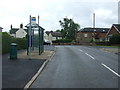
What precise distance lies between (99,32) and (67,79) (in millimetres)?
79679

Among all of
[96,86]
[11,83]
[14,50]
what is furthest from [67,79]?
[14,50]

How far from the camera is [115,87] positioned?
7.37 metres

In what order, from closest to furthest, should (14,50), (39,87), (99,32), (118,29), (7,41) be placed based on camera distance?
(39,87) < (14,50) < (7,41) < (118,29) < (99,32)

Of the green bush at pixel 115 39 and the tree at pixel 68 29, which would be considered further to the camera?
the tree at pixel 68 29

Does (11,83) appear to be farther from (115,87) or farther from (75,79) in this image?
(115,87)

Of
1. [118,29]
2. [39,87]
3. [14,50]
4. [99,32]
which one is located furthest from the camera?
[99,32]

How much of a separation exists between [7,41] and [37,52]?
302cm

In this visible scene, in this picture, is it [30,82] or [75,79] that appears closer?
[30,82]

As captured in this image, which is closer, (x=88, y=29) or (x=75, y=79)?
(x=75, y=79)

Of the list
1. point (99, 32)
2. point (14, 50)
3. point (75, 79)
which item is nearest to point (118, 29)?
point (99, 32)

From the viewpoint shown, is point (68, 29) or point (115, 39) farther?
point (68, 29)

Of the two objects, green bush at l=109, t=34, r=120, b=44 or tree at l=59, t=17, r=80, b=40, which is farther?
tree at l=59, t=17, r=80, b=40

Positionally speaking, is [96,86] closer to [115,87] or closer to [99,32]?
[115,87]

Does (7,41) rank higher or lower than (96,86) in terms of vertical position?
higher
